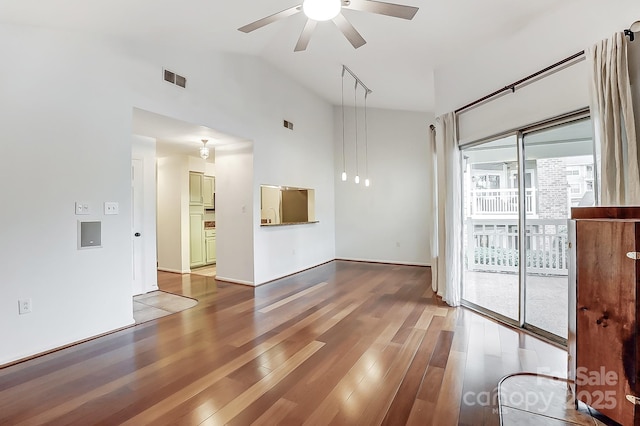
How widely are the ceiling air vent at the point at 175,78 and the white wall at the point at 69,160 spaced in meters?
0.07

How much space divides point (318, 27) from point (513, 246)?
11.6 feet

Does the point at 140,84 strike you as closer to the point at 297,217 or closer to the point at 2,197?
the point at 2,197

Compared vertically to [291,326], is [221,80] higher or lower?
higher

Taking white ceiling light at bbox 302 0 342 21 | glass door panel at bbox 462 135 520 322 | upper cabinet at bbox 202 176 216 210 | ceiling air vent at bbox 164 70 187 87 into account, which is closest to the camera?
white ceiling light at bbox 302 0 342 21

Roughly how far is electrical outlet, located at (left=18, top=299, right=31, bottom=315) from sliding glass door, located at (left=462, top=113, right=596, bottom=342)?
183 inches

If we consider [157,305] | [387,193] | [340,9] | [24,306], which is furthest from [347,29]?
[387,193]

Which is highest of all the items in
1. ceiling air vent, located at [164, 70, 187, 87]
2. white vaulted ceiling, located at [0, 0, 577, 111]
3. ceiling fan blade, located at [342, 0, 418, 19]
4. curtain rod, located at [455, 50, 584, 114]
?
white vaulted ceiling, located at [0, 0, 577, 111]

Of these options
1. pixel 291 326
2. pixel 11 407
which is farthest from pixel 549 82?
pixel 11 407

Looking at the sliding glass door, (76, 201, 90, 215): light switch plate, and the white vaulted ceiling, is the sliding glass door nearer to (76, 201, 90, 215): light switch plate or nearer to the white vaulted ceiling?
the white vaulted ceiling

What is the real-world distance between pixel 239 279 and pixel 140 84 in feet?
10.7

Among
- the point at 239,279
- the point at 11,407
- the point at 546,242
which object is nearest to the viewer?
the point at 11,407

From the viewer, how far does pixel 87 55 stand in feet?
9.96

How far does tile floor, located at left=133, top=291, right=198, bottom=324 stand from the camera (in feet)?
12.3

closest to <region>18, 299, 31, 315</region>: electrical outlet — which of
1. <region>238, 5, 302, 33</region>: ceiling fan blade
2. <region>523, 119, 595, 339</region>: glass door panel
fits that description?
<region>238, 5, 302, 33</region>: ceiling fan blade
